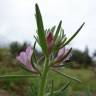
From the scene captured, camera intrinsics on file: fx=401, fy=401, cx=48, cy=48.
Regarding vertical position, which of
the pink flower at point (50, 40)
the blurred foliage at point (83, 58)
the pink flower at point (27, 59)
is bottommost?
the pink flower at point (27, 59)

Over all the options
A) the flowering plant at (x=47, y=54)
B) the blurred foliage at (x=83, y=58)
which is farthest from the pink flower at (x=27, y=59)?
the blurred foliage at (x=83, y=58)

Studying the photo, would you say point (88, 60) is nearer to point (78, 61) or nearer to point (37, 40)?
point (78, 61)

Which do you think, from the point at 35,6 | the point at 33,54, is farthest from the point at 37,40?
the point at 35,6

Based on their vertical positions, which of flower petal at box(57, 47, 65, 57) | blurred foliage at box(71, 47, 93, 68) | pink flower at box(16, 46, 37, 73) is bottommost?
pink flower at box(16, 46, 37, 73)

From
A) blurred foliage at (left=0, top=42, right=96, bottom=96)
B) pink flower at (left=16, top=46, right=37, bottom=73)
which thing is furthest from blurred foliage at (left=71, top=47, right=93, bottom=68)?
pink flower at (left=16, top=46, right=37, bottom=73)

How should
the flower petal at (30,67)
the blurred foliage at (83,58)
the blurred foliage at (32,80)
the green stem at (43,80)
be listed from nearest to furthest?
the green stem at (43,80), the flower petal at (30,67), the blurred foliage at (32,80), the blurred foliage at (83,58)

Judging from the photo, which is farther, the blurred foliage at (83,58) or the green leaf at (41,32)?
the blurred foliage at (83,58)

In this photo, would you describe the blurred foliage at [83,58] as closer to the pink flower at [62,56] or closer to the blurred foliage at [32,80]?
the blurred foliage at [32,80]

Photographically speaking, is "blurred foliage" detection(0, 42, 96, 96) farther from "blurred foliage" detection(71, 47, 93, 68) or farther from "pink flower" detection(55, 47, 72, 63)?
"pink flower" detection(55, 47, 72, 63)
